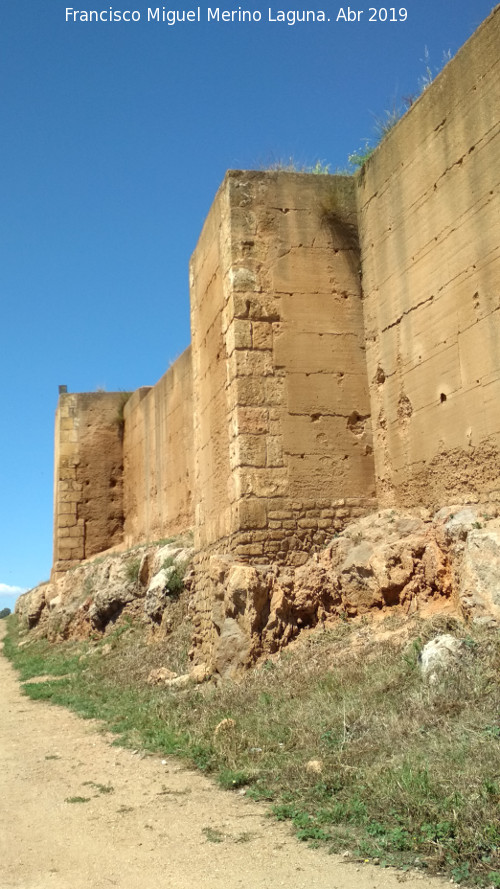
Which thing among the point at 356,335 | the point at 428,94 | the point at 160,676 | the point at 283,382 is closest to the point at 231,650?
the point at 160,676

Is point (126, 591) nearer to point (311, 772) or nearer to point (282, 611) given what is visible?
point (282, 611)

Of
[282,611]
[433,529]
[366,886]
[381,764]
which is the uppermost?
[433,529]

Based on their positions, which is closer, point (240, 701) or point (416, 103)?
point (240, 701)

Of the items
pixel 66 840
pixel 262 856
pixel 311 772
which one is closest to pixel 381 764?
pixel 311 772

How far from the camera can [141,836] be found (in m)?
4.55

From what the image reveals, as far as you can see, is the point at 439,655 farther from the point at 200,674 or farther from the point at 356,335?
the point at 356,335

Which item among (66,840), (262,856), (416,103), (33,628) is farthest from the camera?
(33,628)

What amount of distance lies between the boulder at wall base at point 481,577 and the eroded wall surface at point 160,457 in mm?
8767

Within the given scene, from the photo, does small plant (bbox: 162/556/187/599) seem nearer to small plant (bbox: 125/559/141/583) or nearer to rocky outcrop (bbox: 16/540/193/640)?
rocky outcrop (bbox: 16/540/193/640)

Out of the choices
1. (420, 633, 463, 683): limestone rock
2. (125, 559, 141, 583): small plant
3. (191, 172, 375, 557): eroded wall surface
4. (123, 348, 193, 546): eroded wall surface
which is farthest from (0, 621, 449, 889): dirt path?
(123, 348, 193, 546): eroded wall surface

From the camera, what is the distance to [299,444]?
9094 mm

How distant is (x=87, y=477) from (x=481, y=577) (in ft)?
51.0

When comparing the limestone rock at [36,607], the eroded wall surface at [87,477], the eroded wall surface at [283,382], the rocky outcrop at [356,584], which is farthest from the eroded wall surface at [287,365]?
the limestone rock at [36,607]

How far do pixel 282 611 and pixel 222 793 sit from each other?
324 centimetres
